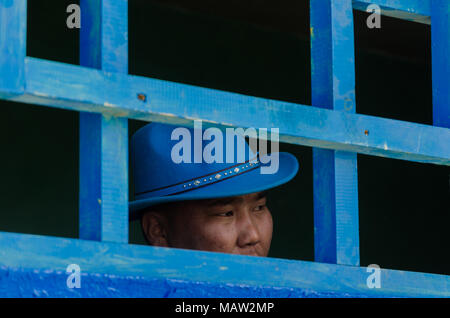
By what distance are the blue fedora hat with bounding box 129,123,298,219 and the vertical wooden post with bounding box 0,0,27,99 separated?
1.10 metres

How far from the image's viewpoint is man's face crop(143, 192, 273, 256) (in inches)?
124

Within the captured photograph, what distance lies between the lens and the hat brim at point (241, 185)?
305 cm

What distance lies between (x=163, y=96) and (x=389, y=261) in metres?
4.12

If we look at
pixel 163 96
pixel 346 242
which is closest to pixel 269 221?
pixel 346 242

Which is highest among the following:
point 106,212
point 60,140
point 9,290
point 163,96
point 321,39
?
point 60,140

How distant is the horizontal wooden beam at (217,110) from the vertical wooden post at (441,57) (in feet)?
0.41

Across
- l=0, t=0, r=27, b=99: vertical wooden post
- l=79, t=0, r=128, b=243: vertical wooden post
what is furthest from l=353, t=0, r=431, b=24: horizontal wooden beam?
l=0, t=0, r=27, b=99: vertical wooden post

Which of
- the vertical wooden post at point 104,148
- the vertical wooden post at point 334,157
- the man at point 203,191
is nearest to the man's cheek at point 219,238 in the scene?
the man at point 203,191

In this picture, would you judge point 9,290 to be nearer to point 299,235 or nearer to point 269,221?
point 269,221

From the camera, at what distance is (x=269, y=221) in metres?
3.25

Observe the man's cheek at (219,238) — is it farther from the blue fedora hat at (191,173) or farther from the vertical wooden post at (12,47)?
the vertical wooden post at (12,47)

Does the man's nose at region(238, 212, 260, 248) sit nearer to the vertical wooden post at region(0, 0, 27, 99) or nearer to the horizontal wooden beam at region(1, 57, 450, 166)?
the horizontal wooden beam at region(1, 57, 450, 166)

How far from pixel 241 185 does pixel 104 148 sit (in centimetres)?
99

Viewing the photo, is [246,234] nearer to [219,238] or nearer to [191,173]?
[219,238]
